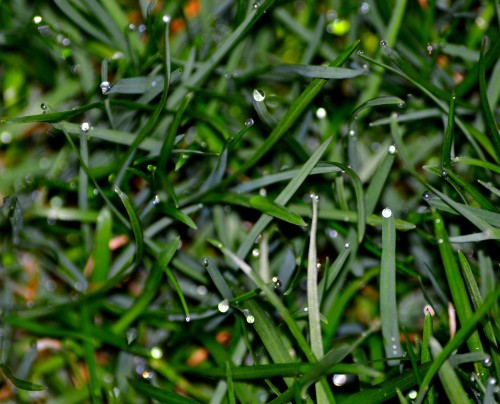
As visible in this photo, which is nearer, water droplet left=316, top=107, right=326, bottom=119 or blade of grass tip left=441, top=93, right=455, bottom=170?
blade of grass tip left=441, top=93, right=455, bottom=170

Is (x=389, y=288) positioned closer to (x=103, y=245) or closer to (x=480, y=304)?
(x=480, y=304)

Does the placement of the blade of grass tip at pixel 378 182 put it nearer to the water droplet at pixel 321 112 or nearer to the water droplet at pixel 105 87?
the water droplet at pixel 321 112

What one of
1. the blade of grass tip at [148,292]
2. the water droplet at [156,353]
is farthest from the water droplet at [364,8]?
the water droplet at [156,353]

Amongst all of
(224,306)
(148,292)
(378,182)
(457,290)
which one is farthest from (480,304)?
(148,292)

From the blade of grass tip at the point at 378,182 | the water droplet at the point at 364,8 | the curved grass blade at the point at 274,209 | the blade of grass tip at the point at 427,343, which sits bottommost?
the blade of grass tip at the point at 427,343

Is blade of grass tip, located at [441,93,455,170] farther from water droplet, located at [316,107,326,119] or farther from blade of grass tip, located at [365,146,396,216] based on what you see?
water droplet, located at [316,107,326,119]

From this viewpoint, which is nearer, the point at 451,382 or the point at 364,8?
the point at 451,382

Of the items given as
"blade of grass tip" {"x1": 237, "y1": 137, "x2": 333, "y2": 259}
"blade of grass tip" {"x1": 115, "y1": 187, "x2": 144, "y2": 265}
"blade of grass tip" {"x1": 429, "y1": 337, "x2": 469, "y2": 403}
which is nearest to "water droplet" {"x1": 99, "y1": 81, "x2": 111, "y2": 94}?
"blade of grass tip" {"x1": 115, "y1": 187, "x2": 144, "y2": 265}
